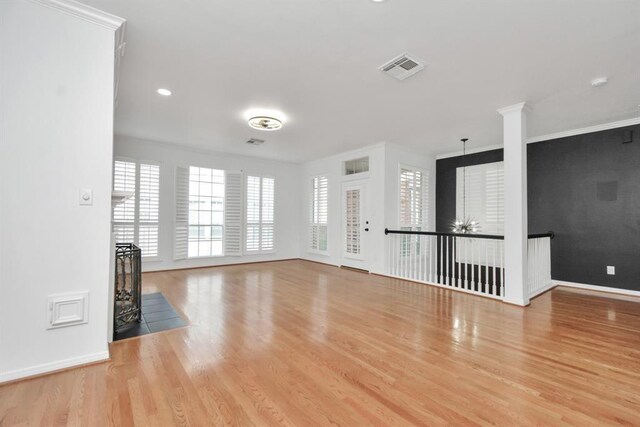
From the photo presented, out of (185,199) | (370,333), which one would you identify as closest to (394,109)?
(370,333)

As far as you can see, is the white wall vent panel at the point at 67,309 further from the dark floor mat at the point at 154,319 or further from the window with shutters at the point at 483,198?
the window with shutters at the point at 483,198

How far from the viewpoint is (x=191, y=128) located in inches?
196


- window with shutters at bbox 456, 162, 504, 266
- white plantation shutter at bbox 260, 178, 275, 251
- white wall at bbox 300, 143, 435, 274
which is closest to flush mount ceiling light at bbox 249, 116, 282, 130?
white wall at bbox 300, 143, 435, 274

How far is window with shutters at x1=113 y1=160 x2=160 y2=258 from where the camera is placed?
543cm

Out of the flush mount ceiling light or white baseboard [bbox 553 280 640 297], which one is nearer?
the flush mount ceiling light

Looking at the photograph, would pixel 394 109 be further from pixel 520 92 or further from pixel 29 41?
pixel 29 41

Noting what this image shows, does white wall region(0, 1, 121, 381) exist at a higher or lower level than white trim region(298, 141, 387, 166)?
lower

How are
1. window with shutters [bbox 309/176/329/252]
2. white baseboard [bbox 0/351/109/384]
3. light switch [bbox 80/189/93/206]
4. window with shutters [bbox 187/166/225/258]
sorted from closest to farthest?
white baseboard [bbox 0/351/109/384], light switch [bbox 80/189/93/206], window with shutters [bbox 187/166/225/258], window with shutters [bbox 309/176/329/252]

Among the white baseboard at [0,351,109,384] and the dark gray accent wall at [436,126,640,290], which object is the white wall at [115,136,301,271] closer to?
the white baseboard at [0,351,109,384]

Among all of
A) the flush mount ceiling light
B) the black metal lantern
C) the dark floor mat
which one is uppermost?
the flush mount ceiling light

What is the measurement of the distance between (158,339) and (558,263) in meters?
6.10

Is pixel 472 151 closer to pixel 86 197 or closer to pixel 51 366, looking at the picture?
pixel 86 197

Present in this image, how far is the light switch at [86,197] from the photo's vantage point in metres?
2.17

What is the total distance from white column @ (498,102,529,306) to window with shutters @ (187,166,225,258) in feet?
18.3
